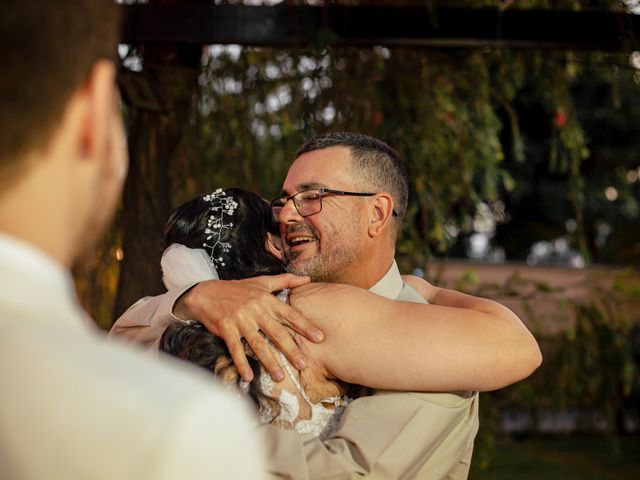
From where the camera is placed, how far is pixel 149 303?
2.49m

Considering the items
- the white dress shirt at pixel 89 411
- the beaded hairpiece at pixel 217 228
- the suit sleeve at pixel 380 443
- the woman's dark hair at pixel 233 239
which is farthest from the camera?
the beaded hairpiece at pixel 217 228

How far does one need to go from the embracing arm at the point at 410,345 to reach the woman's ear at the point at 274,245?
44 cm

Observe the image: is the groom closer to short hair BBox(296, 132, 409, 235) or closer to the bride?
the bride

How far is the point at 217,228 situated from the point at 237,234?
60 millimetres

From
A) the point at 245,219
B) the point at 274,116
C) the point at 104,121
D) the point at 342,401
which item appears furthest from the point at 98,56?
the point at 274,116

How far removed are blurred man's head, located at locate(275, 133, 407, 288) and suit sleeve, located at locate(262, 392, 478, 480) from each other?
0.53 m

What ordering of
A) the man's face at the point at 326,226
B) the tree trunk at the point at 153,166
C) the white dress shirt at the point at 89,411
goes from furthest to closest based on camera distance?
the tree trunk at the point at 153,166
the man's face at the point at 326,226
the white dress shirt at the point at 89,411

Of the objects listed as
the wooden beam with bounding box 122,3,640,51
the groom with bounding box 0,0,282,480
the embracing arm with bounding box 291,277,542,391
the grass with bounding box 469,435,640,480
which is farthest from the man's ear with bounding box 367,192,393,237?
the grass with bounding box 469,435,640,480

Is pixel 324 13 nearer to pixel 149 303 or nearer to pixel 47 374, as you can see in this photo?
pixel 149 303

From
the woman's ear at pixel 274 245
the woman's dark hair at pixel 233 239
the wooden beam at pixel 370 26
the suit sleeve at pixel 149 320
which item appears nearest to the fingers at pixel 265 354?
the woman's dark hair at pixel 233 239

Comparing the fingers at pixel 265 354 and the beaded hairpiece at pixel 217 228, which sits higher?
the beaded hairpiece at pixel 217 228

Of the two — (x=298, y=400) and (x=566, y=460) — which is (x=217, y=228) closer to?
(x=298, y=400)

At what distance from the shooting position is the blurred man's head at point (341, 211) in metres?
2.57

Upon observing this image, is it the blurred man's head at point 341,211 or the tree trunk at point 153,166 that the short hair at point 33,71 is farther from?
the tree trunk at point 153,166
